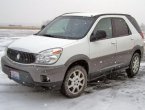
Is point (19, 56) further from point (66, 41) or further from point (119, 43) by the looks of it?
point (119, 43)

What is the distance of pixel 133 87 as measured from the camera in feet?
24.1

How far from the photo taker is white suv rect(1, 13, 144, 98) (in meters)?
5.79

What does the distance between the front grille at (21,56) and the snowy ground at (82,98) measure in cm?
82

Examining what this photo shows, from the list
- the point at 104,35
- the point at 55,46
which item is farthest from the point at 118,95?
the point at 55,46

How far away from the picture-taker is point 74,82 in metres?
6.29

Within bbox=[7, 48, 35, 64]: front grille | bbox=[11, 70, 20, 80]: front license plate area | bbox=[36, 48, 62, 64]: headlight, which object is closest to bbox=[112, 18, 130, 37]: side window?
bbox=[36, 48, 62, 64]: headlight

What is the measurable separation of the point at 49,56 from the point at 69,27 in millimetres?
1522

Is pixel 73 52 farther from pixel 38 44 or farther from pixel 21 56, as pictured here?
pixel 21 56

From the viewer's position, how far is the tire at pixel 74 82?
609cm

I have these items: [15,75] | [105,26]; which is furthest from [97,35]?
[15,75]

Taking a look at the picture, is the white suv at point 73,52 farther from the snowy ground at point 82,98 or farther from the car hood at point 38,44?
the snowy ground at point 82,98

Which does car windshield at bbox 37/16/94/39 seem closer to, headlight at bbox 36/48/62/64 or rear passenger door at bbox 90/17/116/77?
rear passenger door at bbox 90/17/116/77

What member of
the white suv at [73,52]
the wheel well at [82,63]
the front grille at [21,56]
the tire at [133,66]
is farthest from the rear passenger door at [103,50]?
the front grille at [21,56]

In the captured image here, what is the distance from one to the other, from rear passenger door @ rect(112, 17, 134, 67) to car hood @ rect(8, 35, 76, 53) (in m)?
1.76
